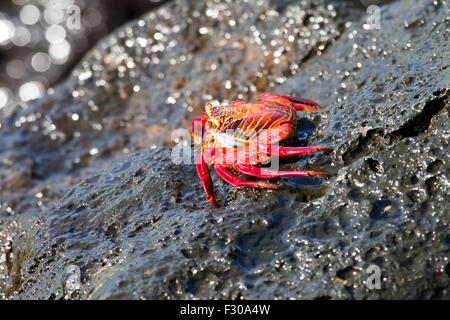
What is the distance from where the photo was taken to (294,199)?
2.52m

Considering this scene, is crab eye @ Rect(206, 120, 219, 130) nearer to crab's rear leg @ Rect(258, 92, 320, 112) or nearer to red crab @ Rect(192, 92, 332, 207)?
red crab @ Rect(192, 92, 332, 207)

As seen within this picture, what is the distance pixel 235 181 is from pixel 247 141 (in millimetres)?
264

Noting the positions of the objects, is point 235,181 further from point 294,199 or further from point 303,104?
point 303,104

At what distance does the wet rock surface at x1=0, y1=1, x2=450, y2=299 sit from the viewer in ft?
7.24

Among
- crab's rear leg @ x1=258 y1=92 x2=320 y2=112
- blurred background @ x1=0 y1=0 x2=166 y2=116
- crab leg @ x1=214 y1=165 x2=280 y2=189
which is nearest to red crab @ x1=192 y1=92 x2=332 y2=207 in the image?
crab leg @ x1=214 y1=165 x2=280 y2=189

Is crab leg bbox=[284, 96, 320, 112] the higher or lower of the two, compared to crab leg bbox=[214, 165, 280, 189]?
higher

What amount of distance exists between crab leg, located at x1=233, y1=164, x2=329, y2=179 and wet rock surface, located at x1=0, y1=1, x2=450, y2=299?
7 centimetres

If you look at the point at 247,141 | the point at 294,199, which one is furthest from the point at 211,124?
the point at 294,199

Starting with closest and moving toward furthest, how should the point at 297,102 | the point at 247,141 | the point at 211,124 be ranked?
1. the point at 247,141
2. the point at 211,124
3. the point at 297,102

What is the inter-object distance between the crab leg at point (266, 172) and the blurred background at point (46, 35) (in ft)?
18.9

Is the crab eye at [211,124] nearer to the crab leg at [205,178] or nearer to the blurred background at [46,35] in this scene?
the crab leg at [205,178]
